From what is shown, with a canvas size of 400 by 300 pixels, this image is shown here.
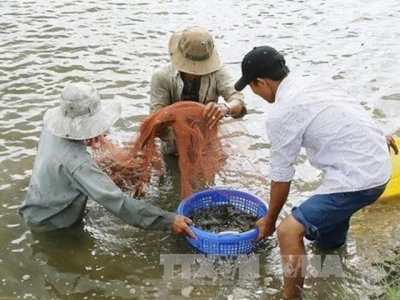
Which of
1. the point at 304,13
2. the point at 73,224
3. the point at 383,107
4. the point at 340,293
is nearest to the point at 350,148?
the point at 340,293

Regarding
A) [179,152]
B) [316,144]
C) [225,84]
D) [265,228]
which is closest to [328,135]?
[316,144]

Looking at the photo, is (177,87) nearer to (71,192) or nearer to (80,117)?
(80,117)

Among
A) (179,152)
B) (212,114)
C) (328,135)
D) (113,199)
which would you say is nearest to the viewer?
(328,135)

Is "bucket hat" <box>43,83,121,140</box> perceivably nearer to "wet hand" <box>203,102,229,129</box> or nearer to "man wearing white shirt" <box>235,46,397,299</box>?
"wet hand" <box>203,102,229,129</box>

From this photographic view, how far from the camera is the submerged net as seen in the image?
476 cm

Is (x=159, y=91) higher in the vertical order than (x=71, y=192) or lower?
higher

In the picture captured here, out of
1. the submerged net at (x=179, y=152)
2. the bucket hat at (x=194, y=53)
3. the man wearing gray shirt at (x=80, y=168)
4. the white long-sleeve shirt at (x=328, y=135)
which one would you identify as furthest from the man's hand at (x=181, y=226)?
the bucket hat at (x=194, y=53)

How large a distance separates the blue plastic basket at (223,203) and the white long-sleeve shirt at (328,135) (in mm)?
703

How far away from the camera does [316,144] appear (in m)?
3.96

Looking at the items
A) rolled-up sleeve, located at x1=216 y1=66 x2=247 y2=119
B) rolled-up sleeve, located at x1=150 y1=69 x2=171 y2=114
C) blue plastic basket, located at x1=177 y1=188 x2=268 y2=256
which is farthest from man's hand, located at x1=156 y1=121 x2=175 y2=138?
rolled-up sleeve, located at x1=216 y1=66 x2=247 y2=119

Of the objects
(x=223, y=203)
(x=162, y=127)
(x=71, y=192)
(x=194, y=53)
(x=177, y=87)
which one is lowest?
(x=223, y=203)

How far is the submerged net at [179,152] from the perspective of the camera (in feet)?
15.6

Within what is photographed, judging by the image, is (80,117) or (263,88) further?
(80,117)

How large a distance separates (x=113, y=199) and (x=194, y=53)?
148 centimetres
